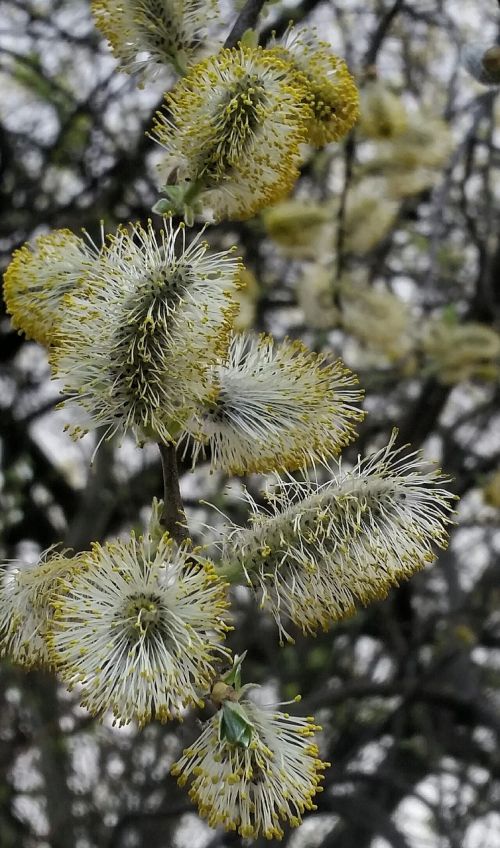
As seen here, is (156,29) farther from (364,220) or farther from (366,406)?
(366,406)

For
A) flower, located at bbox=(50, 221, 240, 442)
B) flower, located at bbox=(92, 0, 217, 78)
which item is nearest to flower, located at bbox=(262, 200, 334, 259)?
flower, located at bbox=(92, 0, 217, 78)

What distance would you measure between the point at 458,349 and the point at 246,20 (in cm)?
197

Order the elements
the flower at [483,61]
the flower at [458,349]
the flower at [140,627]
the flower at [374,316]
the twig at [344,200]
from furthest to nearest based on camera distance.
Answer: the flower at [458,349] < the flower at [374,316] < the twig at [344,200] < the flower at [483,61] < the flower at [140,627]

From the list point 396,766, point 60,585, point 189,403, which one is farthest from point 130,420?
point 396,766

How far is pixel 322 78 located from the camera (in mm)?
1319

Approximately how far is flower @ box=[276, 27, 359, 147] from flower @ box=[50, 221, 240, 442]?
13.1 inches

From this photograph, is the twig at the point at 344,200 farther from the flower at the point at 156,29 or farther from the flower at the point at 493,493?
the flower at the point at 156,29

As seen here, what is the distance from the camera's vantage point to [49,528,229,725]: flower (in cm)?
98

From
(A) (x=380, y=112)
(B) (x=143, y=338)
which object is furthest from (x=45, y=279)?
(A) (x=380, y=112)

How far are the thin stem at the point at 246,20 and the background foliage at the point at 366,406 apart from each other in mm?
1364

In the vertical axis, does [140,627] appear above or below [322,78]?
below

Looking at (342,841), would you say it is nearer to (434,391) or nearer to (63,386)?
(434,391)

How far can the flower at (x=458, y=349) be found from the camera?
315cm

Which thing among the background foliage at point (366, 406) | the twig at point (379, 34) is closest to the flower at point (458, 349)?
the background foliage at point (366, 406)
